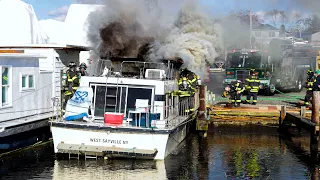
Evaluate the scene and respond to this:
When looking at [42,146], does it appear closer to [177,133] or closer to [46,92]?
[46,92]

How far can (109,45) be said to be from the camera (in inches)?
895

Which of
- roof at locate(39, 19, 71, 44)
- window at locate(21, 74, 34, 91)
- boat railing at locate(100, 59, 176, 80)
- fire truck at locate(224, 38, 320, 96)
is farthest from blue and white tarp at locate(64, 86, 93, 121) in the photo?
roof at locate(39, 19, 71, 44)

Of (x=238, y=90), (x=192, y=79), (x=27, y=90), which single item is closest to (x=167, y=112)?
(x=192, y=79)

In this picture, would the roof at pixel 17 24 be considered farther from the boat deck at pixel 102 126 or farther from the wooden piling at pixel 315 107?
the wooden piling at pixel 315 107

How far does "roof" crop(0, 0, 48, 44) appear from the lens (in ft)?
99.5

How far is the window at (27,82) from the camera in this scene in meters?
17.3

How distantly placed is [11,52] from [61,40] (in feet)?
59.1

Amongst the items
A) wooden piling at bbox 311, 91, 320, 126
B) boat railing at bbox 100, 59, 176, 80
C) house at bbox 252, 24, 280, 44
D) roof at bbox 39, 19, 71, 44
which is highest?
house at bbox 252, 24, 280, 44

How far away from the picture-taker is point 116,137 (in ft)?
50.1

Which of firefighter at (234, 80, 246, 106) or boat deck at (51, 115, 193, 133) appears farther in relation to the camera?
firefighter at (234, 80, 246, 106)

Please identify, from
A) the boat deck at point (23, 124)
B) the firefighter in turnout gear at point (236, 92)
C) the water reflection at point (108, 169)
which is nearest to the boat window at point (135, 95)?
the water reflection at point (108, 169)

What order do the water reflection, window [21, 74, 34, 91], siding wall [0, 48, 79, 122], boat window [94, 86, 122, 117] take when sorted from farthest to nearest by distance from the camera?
window [21, 74, 34, 91] < siding wall [0, 48, 79, 122] < boat window [94, 86, 122, 117] < the water reflection

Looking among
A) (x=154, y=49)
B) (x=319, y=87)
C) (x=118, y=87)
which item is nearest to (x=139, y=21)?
(x=154, y=49)

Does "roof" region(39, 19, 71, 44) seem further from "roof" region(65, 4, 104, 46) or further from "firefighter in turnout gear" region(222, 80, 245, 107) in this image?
"firefighter in turnout gear" region(222, 80, 245, 107)
